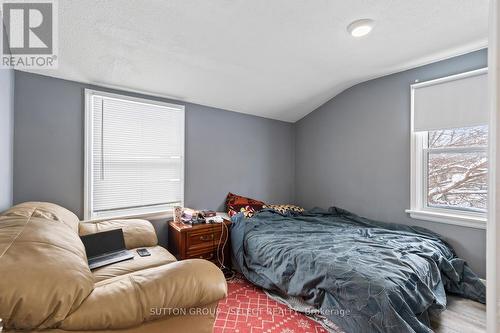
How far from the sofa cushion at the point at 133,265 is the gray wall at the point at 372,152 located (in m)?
2.46

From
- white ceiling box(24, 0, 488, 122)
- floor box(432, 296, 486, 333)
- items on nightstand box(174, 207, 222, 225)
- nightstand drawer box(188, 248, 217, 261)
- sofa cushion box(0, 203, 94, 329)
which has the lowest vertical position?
floor box(432, 296, 486, 333)

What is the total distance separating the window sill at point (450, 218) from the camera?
2.18 meters

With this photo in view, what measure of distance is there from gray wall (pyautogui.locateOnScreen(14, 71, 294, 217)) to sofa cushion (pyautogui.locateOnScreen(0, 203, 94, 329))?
1400 millimetres

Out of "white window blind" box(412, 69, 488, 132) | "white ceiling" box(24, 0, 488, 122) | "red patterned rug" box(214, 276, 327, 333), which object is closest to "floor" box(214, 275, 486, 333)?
"red patterned rug" box(214, 276, 327, 333)

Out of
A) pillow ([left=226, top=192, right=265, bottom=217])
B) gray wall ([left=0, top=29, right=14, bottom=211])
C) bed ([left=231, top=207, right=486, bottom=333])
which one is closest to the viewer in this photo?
bed ([left=231, top=207, right=486, bottom=333])

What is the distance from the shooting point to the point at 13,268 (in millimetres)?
754

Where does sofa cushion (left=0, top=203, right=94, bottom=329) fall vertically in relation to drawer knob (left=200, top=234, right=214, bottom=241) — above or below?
above

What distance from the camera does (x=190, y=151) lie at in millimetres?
2945

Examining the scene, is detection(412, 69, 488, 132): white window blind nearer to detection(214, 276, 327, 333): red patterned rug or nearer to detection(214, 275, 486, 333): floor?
detection(214, 275, 486, 333): floor

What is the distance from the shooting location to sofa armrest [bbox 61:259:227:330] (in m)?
0.84

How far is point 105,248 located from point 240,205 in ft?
5.33

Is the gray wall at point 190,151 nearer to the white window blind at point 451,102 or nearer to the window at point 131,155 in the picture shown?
the window at point 131,155

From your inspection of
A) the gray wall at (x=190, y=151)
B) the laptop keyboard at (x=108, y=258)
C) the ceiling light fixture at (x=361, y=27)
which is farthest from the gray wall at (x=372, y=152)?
the laptop keyboard at (x=108, y=258)

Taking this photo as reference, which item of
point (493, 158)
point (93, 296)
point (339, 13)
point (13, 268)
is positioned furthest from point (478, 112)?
point (13, 268)
